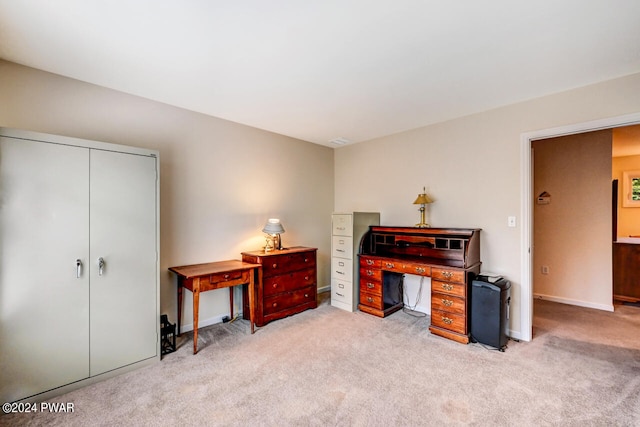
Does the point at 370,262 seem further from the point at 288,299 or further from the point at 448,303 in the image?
the point at 288,299

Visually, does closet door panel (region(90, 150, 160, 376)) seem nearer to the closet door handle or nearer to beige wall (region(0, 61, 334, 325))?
the closet door handle

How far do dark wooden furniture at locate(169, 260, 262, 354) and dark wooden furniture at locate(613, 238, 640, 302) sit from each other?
5.41 meters

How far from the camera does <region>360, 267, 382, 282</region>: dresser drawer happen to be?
362 cm

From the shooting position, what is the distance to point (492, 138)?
3.24 meters

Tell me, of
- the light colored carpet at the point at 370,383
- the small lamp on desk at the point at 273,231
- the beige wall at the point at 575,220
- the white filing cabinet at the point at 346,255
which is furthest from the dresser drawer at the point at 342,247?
the beige wall at the point at 575,220

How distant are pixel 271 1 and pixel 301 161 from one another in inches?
116

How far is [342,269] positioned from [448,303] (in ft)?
4.68

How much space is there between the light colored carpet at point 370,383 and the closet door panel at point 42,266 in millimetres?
277

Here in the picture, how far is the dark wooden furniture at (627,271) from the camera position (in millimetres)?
4234

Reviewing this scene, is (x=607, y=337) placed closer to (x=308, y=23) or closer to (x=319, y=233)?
(x=319, y=233)

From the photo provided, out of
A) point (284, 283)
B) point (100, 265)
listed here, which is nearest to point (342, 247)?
point (284, 283)

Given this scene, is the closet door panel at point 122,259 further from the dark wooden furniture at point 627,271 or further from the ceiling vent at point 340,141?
the dark wooden furniture at point 627,271

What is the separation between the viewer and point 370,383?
7.29 ft


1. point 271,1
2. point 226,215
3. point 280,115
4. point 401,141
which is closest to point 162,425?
point 226,215
